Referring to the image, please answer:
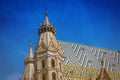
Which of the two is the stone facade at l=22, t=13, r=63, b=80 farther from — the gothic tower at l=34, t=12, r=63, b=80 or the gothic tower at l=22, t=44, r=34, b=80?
the gothic tower at l=22, t=44, r=34, b=80

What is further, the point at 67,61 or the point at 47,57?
the point at 67,61

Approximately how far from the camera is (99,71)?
61688 mm

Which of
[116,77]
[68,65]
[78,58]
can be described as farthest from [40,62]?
[116,77]

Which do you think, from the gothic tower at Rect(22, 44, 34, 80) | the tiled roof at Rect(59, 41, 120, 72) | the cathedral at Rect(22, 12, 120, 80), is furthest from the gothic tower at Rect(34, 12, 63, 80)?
the gothic tower at Rect(22, 44, 34, 80)

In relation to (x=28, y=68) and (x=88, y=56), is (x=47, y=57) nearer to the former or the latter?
(x=88, y=56)

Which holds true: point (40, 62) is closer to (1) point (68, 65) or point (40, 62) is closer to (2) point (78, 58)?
(1) point (68, 65)

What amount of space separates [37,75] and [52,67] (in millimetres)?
3094

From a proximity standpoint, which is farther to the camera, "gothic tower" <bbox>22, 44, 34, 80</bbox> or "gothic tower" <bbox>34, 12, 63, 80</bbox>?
"gothic tower" <bbox>22, 44, 34, 80</bbox>

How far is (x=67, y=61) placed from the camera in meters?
60.2

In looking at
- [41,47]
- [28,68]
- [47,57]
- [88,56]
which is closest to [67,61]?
[41,47]

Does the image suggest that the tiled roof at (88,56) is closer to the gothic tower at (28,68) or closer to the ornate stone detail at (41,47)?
the ornate stone detail at (41,47)

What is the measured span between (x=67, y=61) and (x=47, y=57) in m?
6.56

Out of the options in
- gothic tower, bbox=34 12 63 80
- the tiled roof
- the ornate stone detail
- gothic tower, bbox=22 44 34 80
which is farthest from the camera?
gothic tower, bbox=22 44 34 80

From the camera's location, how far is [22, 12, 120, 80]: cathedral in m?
54.8
